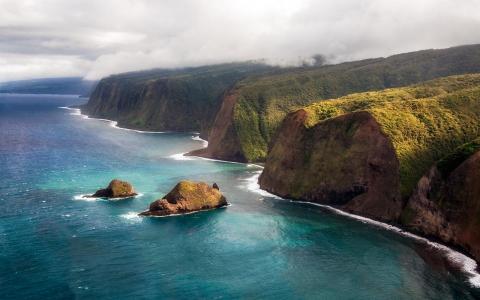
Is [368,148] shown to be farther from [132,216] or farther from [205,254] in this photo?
[132,216]

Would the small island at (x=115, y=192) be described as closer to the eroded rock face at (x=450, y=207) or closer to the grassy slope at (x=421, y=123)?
the grassy slope at (x=421, y=123)

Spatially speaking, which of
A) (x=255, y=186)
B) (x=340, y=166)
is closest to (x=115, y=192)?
(x=255, y=186)

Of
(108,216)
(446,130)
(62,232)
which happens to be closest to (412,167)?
(446,130)

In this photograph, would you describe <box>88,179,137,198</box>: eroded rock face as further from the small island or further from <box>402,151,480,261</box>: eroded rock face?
<box>402,151,480,261</box>: eroded rock face

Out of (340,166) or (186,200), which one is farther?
(340,166)

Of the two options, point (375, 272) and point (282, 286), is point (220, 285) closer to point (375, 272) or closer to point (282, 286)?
point (282, 286)

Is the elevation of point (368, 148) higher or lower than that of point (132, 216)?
higher

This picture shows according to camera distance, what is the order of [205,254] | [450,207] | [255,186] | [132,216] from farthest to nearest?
[255,186] → [132,216] → [450,207] → [205,254]

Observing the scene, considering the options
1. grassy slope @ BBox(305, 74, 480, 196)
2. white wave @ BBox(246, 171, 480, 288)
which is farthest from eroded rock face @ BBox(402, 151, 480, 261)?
grassy slope @ BBox(305, 74, 480, 196)

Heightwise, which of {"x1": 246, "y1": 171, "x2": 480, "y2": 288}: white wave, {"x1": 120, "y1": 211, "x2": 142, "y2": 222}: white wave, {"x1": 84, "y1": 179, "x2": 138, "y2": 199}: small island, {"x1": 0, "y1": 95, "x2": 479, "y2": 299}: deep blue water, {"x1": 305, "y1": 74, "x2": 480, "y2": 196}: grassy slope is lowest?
{"x1": 0, "y1": 95, "x2": 479, "y2": 299}: deep blue water
